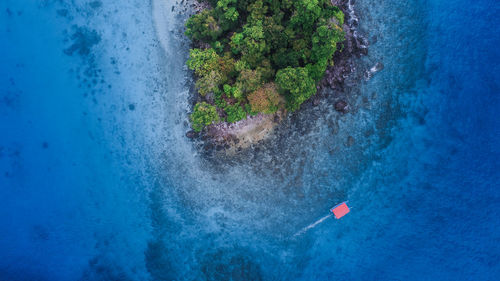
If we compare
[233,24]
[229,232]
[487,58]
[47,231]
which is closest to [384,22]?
[487,58]

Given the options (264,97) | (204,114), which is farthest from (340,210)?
(204,114)

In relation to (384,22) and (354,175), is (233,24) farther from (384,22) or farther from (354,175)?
(354,175)

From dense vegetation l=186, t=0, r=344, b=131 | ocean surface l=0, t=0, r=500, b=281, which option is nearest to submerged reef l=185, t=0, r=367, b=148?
dense vegetation l=186, t=0, r=344, b=131

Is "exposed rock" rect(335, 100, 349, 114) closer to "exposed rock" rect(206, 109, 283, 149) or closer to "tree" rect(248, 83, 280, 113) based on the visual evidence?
"exposed rock" rect(206, 109, 283, 149)

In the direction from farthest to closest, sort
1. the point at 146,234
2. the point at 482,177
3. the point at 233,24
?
the point at 146,234 → the point at 482,177 → the point at 233,24

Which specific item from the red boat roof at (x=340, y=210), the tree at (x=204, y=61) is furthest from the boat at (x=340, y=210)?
the tree at (x=204, y=61)

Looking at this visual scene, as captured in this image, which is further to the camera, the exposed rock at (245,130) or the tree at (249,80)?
the exposed rock at (245,130)

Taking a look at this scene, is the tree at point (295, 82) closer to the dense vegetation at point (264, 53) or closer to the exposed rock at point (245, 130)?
the dense vegetation at point (264, 53)

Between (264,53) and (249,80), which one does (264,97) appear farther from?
(264,53)
